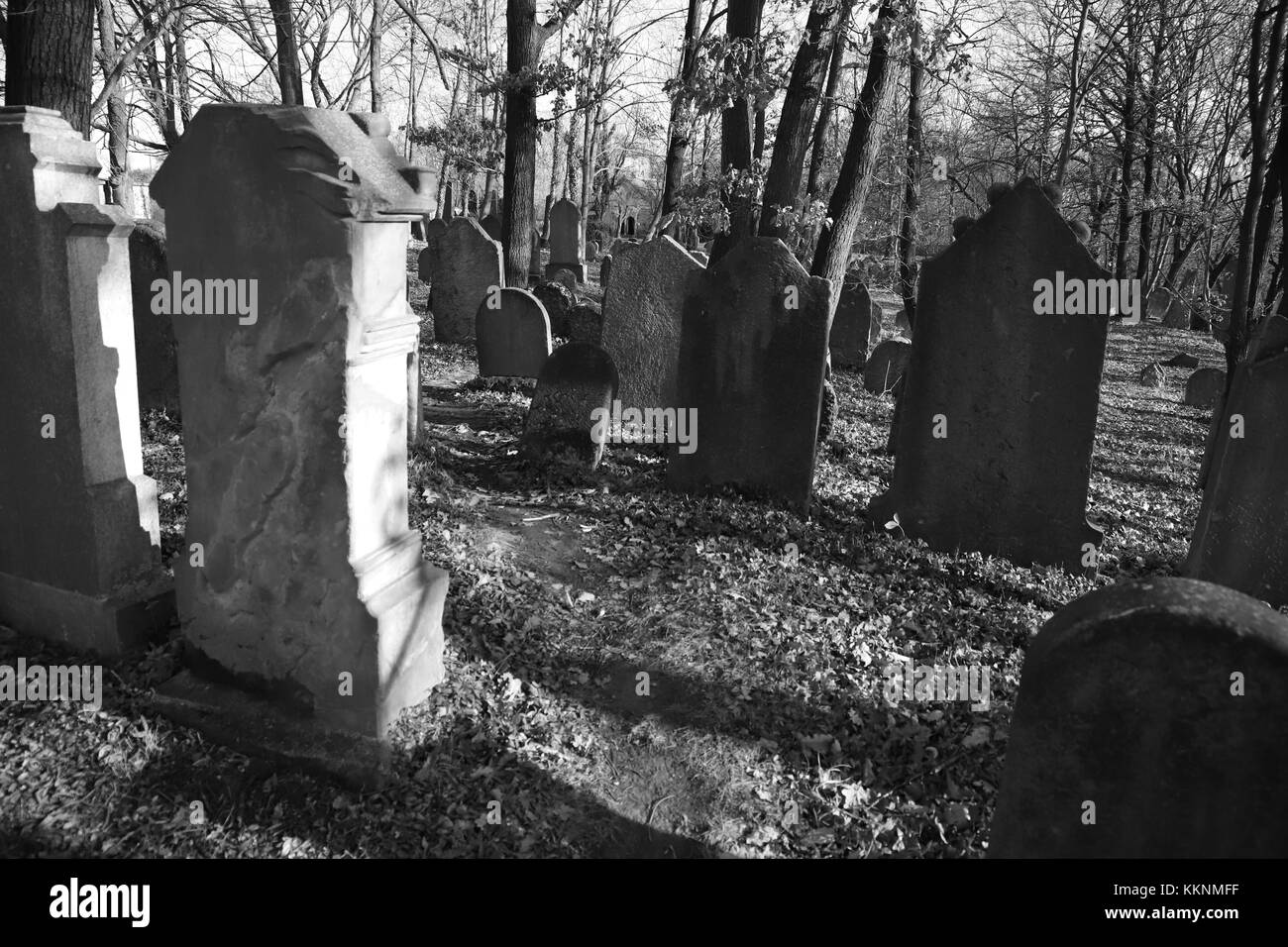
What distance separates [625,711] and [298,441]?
6.51ft

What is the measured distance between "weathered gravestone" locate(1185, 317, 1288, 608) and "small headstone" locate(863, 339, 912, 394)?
6789 mm

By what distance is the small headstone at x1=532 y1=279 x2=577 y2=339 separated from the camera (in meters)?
13.4

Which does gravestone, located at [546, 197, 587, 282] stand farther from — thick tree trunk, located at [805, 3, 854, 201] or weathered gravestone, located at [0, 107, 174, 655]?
weathered gravestone, located at [0, 107, 174, 655]

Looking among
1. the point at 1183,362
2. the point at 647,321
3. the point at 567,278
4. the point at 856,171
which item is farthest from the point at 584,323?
the point at 1183,362

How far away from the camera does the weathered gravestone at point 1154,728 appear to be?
2.41m

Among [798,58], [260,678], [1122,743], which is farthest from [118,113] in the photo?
[1122,743]

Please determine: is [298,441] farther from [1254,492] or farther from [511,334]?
[511,334]

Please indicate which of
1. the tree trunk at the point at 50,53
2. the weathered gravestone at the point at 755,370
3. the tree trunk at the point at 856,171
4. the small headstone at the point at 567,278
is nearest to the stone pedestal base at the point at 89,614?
the weathered gravestone at the point at 755,370

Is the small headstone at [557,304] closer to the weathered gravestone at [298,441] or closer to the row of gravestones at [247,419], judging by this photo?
the row of gravestones at [247,419]

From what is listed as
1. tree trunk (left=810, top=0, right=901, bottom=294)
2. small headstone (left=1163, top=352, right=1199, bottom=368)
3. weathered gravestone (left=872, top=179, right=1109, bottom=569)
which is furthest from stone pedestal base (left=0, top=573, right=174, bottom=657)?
small headstone (left=1163, top=352, right=1199, bottom=368)

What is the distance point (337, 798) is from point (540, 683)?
116 cm

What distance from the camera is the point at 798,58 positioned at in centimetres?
935

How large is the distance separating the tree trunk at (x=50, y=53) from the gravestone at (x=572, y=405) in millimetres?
4054
